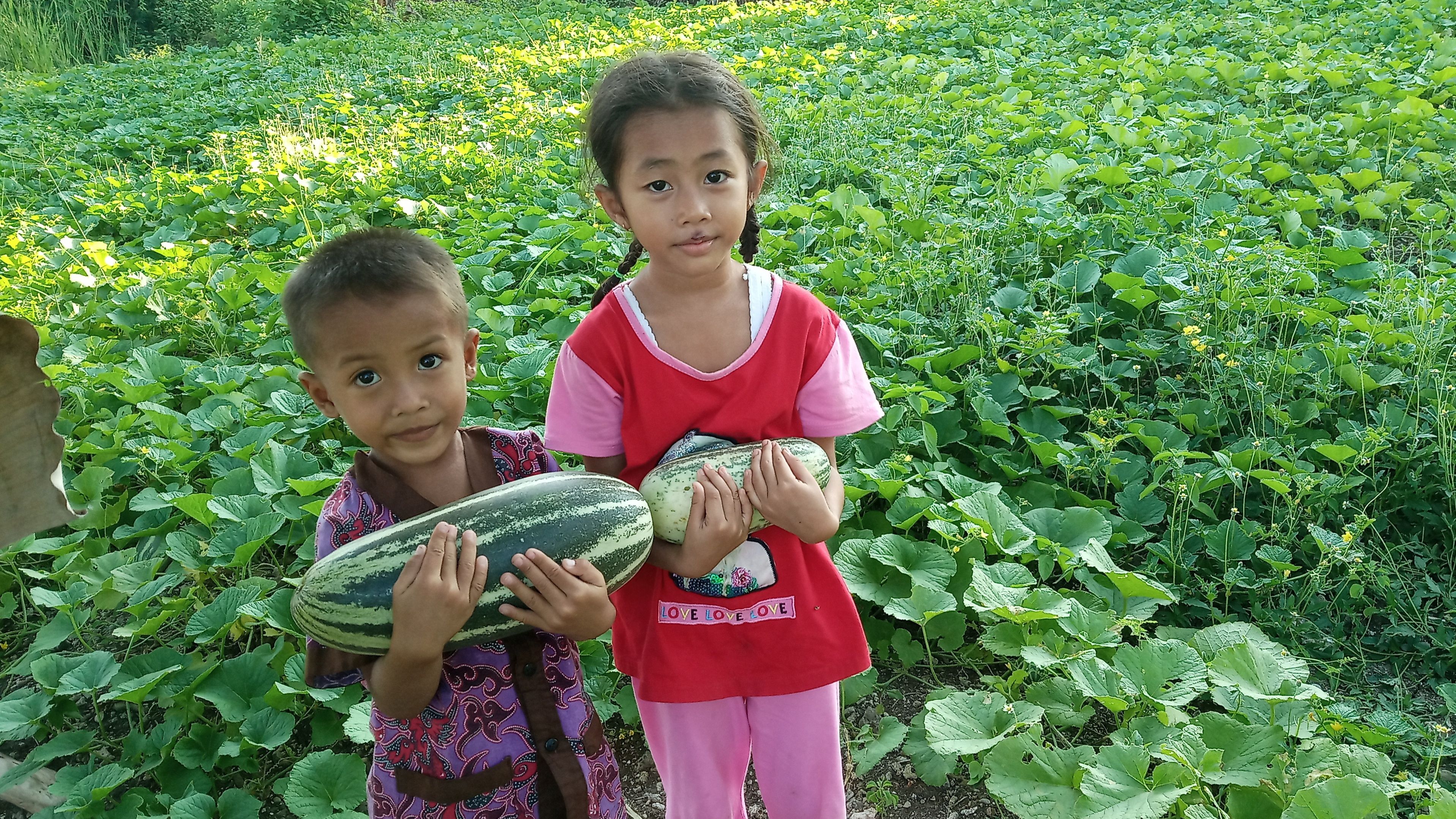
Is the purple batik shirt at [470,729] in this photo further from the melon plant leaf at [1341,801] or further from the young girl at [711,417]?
the melon plant leaf at [1341,801]

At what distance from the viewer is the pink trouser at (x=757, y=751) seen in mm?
2086

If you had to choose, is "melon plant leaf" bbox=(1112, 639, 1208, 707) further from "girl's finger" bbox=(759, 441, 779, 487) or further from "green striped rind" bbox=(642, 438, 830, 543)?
"girl's finger" bbox=(759, 441, 779, 487)

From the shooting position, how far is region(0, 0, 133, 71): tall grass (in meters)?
16.0

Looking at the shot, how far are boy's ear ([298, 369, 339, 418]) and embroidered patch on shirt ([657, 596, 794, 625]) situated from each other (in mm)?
773

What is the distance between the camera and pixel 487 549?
1.78m

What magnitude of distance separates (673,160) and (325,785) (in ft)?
5.62

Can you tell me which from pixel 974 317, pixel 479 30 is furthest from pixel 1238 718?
pixel 479 30

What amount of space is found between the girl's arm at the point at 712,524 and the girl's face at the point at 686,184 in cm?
44

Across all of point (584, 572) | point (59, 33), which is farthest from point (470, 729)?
point (59, 33)

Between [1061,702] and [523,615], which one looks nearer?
[523,615]

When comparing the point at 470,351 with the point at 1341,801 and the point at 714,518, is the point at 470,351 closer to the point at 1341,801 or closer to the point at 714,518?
the point at 714,518

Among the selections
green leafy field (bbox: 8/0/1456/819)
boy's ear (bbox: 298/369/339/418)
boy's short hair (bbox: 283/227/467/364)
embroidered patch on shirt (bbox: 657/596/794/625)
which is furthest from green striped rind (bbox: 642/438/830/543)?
green leafy field (bbox: 8/0/1456/819)

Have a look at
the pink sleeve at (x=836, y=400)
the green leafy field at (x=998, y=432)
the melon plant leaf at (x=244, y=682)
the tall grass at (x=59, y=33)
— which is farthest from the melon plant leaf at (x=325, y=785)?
the tall grass at (x=59, y=33)

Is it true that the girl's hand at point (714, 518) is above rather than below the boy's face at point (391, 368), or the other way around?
below
